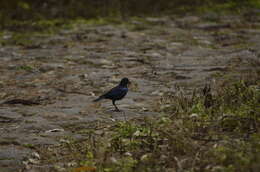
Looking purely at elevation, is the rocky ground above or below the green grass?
below

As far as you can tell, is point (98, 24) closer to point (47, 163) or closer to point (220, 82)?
point (220, 82)

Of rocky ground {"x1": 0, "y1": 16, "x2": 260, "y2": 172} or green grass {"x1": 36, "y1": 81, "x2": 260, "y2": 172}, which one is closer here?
green grass {"x1": 36, "y1": 81, "x2": 260, "y2": 172}

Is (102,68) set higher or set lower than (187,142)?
lower

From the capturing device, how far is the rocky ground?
5082mm

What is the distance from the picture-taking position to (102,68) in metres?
7.76

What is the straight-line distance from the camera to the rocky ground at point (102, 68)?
508cm

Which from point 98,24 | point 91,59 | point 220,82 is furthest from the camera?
point 98,24

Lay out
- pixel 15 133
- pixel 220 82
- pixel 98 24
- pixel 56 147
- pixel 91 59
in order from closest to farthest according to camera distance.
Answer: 1. pixel 56 147
2. pixel 15 133
3. pixel 220 82
4. pixel 91 59
5. pixel 98 24

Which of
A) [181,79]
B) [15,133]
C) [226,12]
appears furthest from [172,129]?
[226,12]

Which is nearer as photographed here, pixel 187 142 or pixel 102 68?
pixel 187 142

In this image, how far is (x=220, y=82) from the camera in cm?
626

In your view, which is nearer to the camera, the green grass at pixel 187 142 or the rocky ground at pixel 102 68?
the green grass at pixel 187 142

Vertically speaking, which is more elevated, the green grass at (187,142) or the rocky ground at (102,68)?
the green grass at (187,142)

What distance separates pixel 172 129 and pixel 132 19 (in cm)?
868
